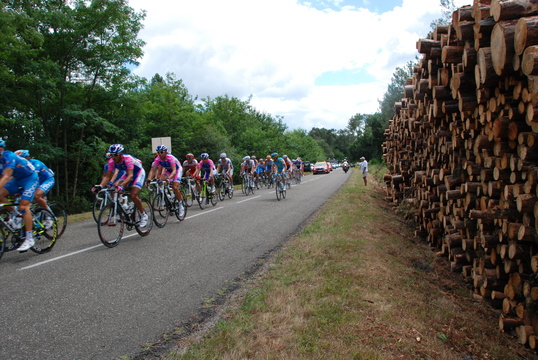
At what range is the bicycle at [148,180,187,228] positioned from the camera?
10.3 m

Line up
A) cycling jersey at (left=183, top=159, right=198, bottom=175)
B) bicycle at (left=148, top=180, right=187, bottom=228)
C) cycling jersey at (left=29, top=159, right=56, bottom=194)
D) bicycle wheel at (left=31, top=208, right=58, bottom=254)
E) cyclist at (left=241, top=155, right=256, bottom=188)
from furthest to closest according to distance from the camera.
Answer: cyclist at (left=241, top=155, right=256, bottom=188), cycling jersey at (left=183, top=159, right=198, bottom=175), bicycle at (left=148, top=180, right=187, bottom=228), cycling jersey at (left=29, top=159, right=56, bottom=194), bicycle wheel at (left=31, top=208, right=58, bottom=254)

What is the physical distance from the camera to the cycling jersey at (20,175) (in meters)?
6.78

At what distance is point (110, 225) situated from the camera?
7707 mm

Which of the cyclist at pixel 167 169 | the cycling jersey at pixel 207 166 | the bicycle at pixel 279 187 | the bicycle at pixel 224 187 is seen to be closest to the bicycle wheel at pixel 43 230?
the cyclist at pixel 167 169

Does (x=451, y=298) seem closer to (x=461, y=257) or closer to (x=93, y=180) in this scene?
(x=461, y=257)

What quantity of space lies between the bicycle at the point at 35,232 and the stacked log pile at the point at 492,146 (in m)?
6.99

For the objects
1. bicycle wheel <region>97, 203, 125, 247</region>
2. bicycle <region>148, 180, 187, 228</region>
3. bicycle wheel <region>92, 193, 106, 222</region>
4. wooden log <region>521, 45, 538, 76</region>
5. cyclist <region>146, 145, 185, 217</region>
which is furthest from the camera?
cyclist <region>146, 145, 185, 217</region>

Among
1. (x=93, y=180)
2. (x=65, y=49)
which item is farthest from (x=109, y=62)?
(x=93, y=180)

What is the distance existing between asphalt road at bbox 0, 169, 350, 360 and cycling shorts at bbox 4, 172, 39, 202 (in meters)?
1.07

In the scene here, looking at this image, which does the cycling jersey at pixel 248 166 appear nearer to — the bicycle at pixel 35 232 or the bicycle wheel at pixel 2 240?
the bicycle at pixel 35 232

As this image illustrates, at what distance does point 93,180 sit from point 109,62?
697cm

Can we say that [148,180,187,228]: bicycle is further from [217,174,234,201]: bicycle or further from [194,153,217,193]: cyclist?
[217,174,234,201]: bicycle

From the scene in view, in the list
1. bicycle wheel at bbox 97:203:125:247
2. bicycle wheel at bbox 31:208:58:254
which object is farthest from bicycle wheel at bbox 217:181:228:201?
bicycle wheel at bbox 31:208:58:254

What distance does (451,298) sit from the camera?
Result: 4844 mm
